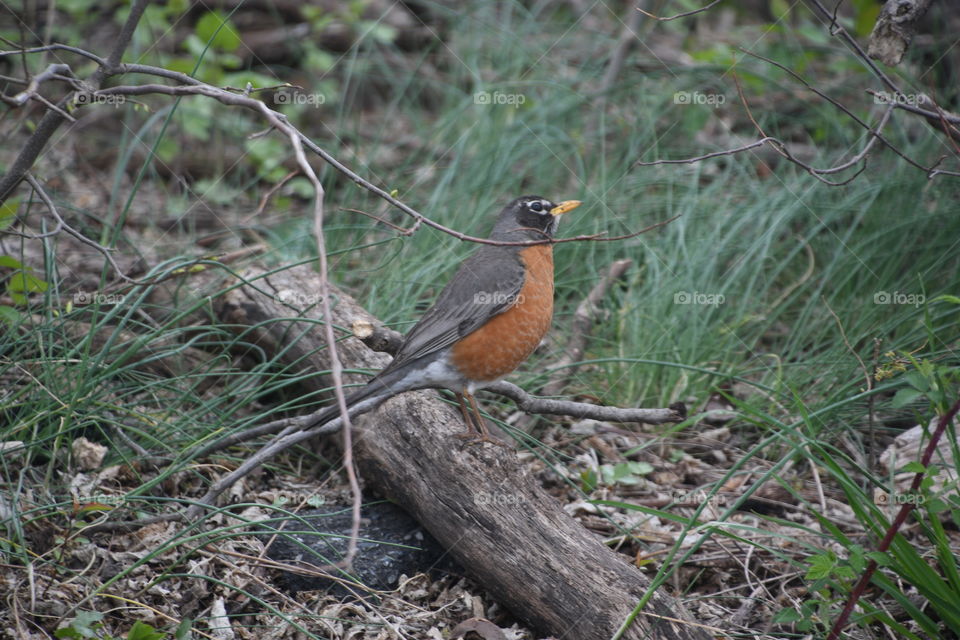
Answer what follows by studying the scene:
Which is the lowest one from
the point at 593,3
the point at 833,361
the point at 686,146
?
the point at 833,361

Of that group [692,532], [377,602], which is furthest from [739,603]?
[377,602]

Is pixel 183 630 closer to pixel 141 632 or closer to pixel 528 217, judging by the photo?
pixel 141 632

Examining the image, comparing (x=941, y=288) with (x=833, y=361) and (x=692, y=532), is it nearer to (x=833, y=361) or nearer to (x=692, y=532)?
(x=833, y=361)

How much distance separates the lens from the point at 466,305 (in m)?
3.98

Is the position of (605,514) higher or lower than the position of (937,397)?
lower

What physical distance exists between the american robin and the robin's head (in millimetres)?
355

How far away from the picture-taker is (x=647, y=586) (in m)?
3.14

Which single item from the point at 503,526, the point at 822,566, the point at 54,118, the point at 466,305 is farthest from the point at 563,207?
the point at 54,118

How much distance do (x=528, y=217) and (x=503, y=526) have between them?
1.93m

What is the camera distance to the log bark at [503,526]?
10.1ft

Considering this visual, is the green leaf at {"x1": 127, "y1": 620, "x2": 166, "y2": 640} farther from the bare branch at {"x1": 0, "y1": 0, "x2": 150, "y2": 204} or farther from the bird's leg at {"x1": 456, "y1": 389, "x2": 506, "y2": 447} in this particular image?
the bare branch at {"x1": 0, "y1": 0, "x2": 150, "y2": 204}

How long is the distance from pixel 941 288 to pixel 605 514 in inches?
100

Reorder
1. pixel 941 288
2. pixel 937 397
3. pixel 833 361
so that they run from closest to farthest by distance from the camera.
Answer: pixel 937 397 → pixel 833 361 → pixel 941 288

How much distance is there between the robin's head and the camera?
457 centimetres
